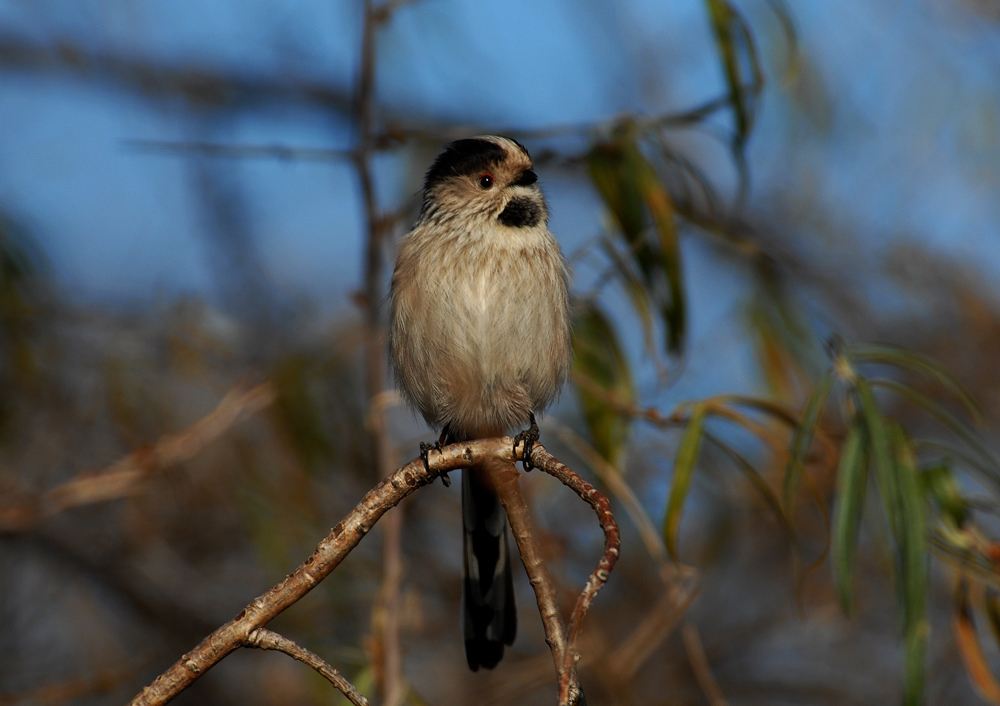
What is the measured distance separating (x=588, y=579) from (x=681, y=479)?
161cm

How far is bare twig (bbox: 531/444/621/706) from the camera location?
117cm

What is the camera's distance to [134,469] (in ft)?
11.5

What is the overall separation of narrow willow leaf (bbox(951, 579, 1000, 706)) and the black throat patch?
1.74 m

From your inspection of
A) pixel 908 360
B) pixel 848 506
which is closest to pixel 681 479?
pixel 848 506

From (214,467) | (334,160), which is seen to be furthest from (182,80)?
(334,160)

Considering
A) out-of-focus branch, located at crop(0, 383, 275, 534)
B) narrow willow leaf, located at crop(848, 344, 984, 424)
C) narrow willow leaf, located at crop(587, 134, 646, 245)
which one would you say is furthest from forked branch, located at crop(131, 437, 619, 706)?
out-of-focus branch, located at crop(0, 383, 275, 534)

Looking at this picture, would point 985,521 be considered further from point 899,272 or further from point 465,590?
point 465,590

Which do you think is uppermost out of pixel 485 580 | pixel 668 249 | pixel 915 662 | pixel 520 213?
pixel 520 213

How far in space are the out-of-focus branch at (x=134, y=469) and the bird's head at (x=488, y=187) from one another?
1161 millimetres

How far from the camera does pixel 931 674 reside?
16.4 ft

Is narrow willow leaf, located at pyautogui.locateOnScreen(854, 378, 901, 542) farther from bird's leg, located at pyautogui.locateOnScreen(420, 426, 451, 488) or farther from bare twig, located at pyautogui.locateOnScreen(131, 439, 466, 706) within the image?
bare twig, located at pyautogui.locateOnScreen(131, 439, 466, 706)

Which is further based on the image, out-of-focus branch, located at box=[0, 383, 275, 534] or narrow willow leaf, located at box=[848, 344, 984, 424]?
out-of-focus branch, located at box=[0, 383, 275, 534]

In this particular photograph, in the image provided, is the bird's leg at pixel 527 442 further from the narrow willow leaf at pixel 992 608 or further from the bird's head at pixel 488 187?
the narrow willow leaf at pixel 992 608

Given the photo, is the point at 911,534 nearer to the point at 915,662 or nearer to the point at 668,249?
the point at 915,662
